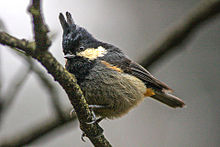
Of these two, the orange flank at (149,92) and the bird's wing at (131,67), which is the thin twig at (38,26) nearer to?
the bird's wing at (131,67)

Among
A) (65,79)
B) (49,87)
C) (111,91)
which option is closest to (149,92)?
(111,91)

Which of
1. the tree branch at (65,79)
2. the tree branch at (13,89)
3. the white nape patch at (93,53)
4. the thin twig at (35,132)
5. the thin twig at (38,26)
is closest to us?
the thin twig at (38,26)

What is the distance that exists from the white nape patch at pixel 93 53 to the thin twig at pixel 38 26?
1.82m

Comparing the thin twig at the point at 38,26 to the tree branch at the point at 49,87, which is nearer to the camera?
the thin twig at the point at 38,26

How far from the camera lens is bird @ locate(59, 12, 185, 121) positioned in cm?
→ 377

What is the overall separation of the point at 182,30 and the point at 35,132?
3.03 m

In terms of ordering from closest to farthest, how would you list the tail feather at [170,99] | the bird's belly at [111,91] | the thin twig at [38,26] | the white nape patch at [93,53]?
the thin twig at [38,26] → the bird's belly at [111,91] → the white nape patch at [93,53] → the tail feather at [170,99]

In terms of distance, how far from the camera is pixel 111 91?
386 centimetres

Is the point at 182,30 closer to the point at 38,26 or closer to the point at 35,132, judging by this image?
the point at 35,132

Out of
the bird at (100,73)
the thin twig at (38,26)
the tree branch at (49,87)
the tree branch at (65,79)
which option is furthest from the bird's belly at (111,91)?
the thin twig at (38,26)

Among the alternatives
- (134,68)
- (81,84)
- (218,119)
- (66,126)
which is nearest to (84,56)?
(81,84)

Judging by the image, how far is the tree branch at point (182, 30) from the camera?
4.54 meters

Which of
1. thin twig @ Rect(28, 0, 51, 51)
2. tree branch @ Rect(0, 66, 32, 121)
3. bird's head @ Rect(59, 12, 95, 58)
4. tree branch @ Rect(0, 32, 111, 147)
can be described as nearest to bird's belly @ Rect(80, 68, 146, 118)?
bird's head @ Rect(59, 12, 95, 58)

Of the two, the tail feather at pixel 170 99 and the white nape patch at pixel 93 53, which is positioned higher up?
the white nape patch at pixel 93 53
